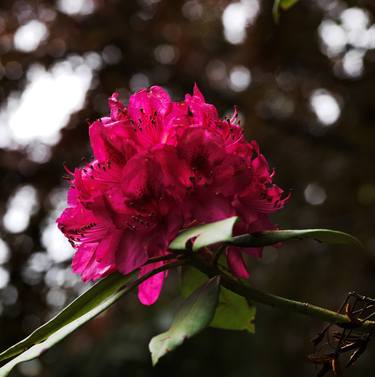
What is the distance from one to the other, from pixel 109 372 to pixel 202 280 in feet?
9.62

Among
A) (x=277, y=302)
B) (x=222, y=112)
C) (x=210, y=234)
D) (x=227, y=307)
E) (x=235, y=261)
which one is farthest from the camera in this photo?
(x=222, y=112)

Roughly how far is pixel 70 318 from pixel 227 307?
0.99ft

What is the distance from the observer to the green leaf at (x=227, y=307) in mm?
1083

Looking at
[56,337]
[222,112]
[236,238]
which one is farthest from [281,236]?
[222,112]

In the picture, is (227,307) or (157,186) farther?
(227,307)

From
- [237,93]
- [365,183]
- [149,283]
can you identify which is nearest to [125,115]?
[149,283]

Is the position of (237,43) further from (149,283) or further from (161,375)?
(149,283)

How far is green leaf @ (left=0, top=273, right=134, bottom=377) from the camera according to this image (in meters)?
0.80

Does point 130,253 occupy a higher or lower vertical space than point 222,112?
higher

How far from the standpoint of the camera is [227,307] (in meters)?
1.09

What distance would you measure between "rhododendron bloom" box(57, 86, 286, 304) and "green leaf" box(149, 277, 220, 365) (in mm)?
76

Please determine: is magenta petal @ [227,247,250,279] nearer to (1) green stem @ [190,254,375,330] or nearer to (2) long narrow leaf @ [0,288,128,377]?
(1) green stem @ [190,254,375,330]

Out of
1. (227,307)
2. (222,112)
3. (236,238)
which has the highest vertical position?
(236,238)

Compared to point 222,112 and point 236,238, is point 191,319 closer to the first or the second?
point 236,238
